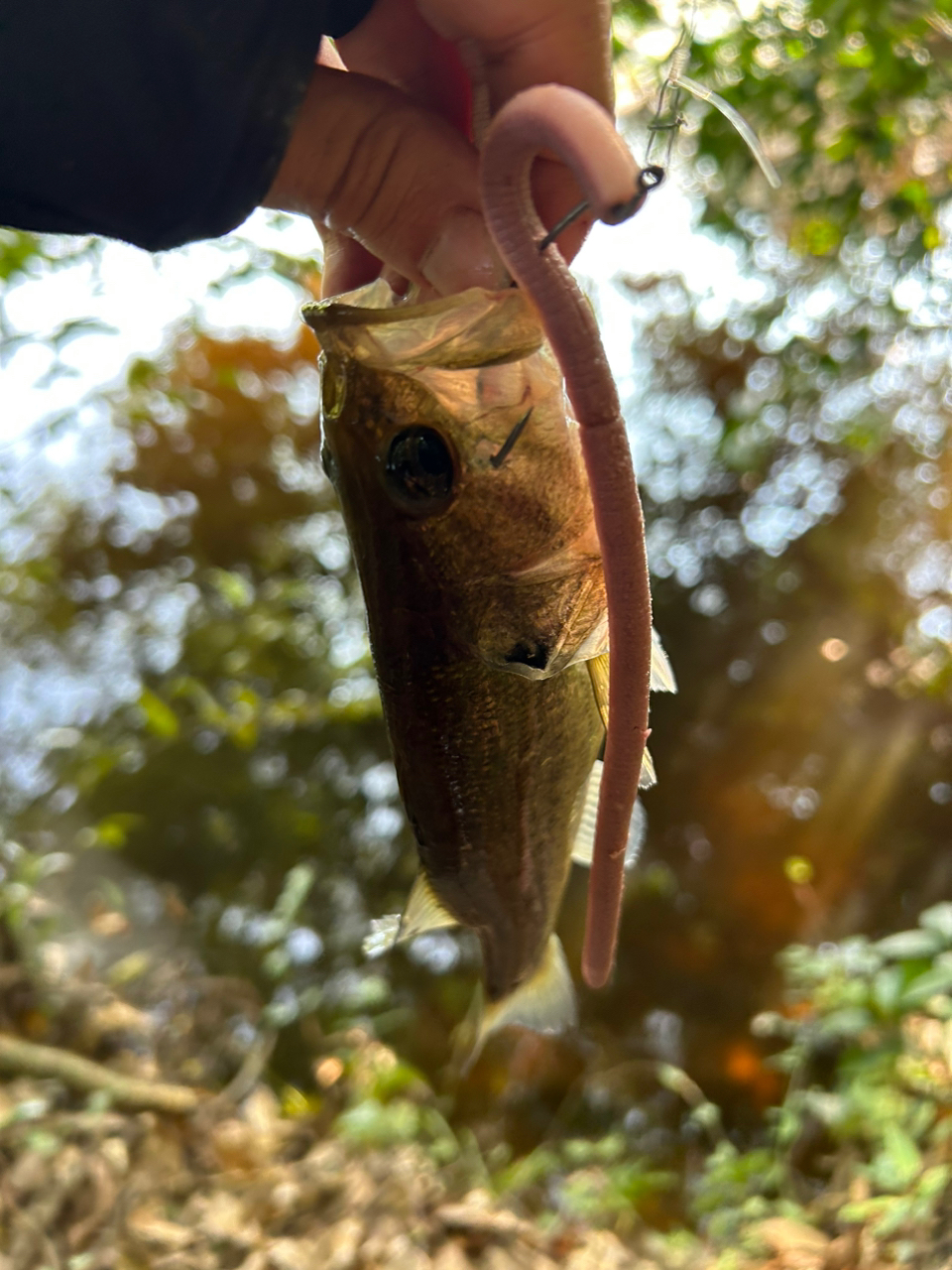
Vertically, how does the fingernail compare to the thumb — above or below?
below

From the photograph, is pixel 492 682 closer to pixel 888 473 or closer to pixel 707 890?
pixel 707 890

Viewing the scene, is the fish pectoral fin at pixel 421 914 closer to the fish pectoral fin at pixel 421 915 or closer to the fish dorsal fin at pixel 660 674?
the fish pectoral fin at pixel 421 915

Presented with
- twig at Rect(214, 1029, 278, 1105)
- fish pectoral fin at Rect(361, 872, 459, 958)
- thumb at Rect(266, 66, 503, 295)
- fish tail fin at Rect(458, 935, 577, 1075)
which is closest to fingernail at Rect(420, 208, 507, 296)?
thumb at Rect(266, 66, 503, 295)

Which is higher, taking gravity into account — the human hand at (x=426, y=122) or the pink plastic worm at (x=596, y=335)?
the human hand at (x=426, y=122)

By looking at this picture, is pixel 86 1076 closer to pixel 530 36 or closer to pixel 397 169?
pixel 397 169

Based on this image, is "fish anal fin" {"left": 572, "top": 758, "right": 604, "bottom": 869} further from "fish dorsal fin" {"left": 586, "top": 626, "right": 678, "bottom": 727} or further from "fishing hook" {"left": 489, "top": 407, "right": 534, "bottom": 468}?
"fishing hook" {"left": 489, "top": 407, "right": 534, "bottom": 468}

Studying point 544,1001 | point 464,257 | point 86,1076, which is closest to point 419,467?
point 464,257

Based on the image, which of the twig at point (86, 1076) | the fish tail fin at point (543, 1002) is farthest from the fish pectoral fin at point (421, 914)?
the twig at point (86, 1076)
